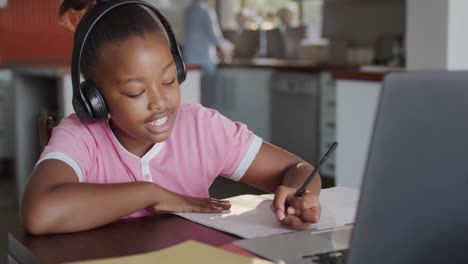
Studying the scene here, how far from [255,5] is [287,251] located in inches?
258

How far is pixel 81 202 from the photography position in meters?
1.16

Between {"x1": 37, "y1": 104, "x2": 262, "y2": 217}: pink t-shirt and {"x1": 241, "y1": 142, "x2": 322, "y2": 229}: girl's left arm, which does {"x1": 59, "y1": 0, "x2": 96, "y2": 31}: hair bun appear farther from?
{"x1": 241, "y1": 142, "x2": 322, "y2": 229}: girl's left arm

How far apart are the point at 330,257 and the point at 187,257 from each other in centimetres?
19

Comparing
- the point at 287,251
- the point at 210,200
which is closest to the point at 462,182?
the point at 287,251

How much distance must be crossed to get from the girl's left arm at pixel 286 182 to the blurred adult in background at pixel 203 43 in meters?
4.95

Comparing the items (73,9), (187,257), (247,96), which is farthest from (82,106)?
(247,96)

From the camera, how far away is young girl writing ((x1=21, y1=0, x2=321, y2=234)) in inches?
45.5

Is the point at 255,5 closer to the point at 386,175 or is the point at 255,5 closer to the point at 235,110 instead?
the point at 235,110

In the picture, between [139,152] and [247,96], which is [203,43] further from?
[139,152]

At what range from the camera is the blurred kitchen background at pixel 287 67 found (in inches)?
136

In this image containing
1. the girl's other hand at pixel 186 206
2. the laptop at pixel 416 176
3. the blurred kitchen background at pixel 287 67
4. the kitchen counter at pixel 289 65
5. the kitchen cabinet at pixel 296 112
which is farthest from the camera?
the kitchen cabinet at pixel 296 112

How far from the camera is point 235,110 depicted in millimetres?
6473

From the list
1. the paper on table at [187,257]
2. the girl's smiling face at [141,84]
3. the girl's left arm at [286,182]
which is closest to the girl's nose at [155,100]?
the girl's smiling face at [141,84]

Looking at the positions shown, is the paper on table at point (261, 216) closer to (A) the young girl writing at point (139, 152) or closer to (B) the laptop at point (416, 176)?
(A) the young girl writing at point (139, 152)
